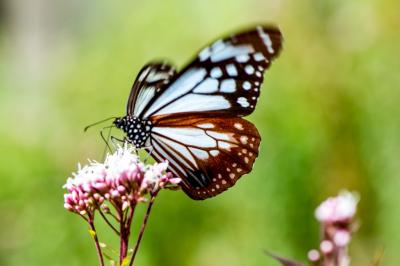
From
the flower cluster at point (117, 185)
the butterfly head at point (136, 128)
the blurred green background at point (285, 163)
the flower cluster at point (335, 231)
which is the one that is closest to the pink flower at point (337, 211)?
the flower cluster at point (335, 231)

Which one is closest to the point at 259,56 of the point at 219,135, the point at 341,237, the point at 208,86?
the point at 208,86

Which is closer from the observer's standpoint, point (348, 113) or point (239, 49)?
point (239, 49)

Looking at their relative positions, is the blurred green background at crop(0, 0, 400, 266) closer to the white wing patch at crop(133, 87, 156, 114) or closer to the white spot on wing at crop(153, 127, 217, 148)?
the white spot on wing at crop(153, 127, 217, 148)

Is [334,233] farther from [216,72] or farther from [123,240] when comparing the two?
[216,72]

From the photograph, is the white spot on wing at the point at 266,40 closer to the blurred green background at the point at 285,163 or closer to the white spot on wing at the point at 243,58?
the white spot on wing at the point at 243,58

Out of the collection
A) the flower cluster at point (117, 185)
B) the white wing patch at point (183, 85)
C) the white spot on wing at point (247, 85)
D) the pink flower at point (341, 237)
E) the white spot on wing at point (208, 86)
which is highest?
the white wing patch at point (183, 85)

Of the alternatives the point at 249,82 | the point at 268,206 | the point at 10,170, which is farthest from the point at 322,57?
the point at 249,82

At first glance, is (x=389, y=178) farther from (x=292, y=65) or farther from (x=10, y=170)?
(x=10, y=170)
